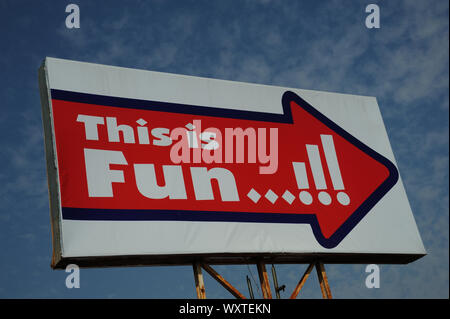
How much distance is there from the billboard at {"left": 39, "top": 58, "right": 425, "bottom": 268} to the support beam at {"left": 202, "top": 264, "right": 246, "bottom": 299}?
0.67 ft

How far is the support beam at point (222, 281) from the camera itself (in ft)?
29.8

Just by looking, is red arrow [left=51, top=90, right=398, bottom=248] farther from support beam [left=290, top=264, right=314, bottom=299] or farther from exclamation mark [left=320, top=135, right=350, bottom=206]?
support beam [left=290, top=264, right=314, bottom=299]

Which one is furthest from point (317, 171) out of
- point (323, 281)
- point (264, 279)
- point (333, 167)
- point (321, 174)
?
point (264, 279)

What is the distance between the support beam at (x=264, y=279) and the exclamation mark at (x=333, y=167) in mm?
2309

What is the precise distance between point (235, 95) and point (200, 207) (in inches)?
108

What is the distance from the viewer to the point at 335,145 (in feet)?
37.6

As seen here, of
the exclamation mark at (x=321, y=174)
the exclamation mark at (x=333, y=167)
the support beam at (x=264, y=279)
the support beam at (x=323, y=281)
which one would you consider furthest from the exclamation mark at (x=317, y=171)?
the support beam at (x=264, y=279)

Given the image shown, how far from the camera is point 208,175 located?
9.77 meters

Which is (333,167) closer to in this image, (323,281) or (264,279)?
(323,281)

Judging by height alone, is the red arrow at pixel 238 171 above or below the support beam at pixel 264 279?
above

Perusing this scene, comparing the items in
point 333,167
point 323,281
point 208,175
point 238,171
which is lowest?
point 323,281

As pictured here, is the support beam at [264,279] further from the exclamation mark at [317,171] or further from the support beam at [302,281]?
the exclamation mark at [317,171]

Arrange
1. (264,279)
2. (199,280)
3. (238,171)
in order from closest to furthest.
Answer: (199,280) → (264,279) → (238,171)

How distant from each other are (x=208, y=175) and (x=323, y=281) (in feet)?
9.96
